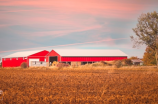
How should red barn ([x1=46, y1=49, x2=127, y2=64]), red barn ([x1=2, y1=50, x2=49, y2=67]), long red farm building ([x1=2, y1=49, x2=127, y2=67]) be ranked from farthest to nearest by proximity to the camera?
red barn ([x1=2, y1=50, x2=49, y2=67]), long red farm building ([x1=2, y1=49, x2=127, y2=67]), red barn ([x1=46, y1=49, x2=127, y2=64])

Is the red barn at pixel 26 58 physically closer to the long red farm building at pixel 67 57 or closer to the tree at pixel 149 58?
the long red farm building at pixel 67 57

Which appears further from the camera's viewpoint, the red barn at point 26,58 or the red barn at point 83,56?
the red barn at point 26,58

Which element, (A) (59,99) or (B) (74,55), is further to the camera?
(B) (74,55)

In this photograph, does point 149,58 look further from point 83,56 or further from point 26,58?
point 26,58

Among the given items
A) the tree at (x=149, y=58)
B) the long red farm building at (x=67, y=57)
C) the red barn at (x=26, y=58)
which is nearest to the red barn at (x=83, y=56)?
the long red farm building at (x=67, y=57)

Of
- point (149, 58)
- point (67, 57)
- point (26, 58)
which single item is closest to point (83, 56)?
point (67, 57)

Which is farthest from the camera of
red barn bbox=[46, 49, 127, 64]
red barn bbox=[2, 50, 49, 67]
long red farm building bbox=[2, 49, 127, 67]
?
red barn bbox=[2, 50, 49, 67]

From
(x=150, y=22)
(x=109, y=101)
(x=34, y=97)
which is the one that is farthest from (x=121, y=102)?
(x=150, y=22)

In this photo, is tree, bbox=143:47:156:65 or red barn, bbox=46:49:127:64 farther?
tree, bbox=143:47:156:65

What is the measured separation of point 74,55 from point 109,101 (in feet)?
116

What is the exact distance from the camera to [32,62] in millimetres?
45062

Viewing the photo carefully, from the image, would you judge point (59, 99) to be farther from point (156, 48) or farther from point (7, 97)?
point (156, 48)

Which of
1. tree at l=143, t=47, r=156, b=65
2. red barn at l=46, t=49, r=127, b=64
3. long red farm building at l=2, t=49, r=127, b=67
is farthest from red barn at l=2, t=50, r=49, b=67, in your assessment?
tree at l=143, t=47, r=156, b=65

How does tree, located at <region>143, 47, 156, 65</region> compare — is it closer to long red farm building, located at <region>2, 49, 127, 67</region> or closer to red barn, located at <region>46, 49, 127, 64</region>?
long red farm building, located at <region>2, 49, 127, 67</region>
